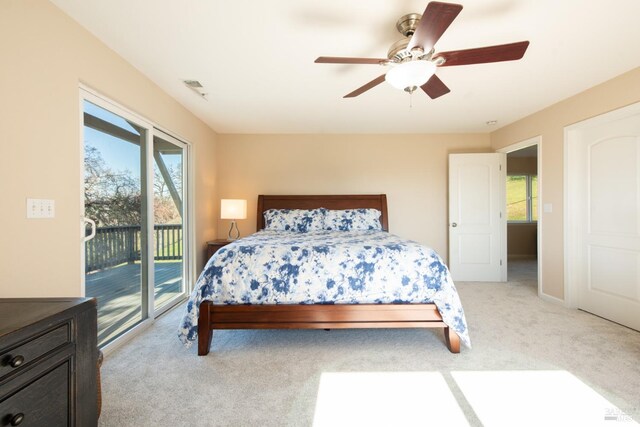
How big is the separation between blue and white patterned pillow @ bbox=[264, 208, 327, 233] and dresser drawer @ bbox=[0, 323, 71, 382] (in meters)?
2.89

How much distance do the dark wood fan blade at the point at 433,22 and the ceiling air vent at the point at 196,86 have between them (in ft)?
A: 6.76

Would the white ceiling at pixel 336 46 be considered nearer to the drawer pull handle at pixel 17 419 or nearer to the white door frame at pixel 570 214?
the white door frame at pixel 570 214

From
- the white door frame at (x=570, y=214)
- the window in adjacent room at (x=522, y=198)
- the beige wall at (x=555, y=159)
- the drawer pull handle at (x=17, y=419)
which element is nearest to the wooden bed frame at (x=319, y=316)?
the drawer pull handle at (x=17, y=419)

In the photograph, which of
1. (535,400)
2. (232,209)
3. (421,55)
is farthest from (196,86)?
(535,400)

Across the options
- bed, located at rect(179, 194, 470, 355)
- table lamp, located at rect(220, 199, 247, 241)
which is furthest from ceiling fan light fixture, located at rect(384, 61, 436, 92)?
table lamp, located at rect(220, 199, 247, 241)

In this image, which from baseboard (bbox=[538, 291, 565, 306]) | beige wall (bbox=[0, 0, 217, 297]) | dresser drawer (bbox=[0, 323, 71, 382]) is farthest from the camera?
baseboard (bbox=[538, 291, 565, 306])

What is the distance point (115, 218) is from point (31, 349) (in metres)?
1.62

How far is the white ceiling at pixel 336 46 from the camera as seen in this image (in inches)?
67.1

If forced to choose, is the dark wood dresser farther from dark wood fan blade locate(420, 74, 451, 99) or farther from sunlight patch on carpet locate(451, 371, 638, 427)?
dark wood fan blade locate(420, 74, 451, 99)

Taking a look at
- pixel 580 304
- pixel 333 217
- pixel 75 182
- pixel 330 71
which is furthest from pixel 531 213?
pixel 75 182

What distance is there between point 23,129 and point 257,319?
5.93 ft

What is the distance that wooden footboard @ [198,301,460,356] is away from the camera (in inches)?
84.3

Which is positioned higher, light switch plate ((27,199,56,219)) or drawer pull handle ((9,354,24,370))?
light switch plate ((27,199,56,219))

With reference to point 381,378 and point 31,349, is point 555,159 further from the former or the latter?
→ point 31,349
